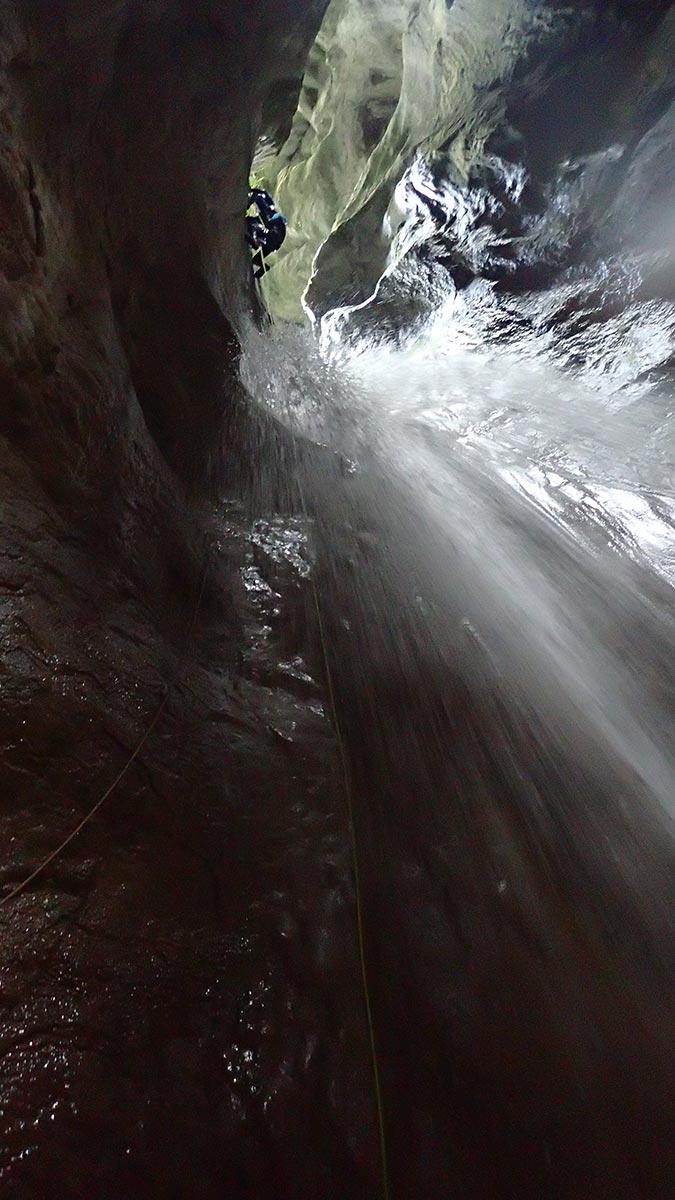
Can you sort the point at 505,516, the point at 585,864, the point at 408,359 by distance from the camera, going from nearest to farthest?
the point at 585,864 < the point at 505,516 < the point at 408,359

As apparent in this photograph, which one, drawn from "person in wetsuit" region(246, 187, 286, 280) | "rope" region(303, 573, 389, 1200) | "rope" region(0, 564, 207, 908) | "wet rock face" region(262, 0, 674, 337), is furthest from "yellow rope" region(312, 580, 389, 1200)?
"wet rock face" region(262, 0, 674, 337)

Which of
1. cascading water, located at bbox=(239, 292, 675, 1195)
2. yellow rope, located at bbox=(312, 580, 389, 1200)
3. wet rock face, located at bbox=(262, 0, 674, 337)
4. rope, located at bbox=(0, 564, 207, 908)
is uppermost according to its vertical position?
wet rock face, located at bbox=(262, 0, 674, 337)

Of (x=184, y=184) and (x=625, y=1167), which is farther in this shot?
(x=184, y=184)

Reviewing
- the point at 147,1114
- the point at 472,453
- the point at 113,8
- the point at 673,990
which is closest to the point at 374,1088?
the point at 147,1114

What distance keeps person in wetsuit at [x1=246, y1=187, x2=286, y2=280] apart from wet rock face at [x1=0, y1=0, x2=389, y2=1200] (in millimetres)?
3087

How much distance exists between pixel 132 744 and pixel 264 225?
23.2 feet

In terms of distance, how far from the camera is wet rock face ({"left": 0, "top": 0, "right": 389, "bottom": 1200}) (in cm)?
152

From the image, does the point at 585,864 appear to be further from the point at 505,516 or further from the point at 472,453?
the point at 472,453

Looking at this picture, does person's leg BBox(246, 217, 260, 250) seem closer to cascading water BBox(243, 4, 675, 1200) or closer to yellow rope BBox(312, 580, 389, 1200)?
cascading water BBox(243, 4, 675, 1200)

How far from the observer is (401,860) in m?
2.50

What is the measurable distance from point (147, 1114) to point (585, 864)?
188 centimetres

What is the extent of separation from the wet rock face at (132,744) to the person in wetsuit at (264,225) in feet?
10.1

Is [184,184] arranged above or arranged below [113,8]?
below

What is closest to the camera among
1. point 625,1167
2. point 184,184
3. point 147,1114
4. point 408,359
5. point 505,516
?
point 147,1114
